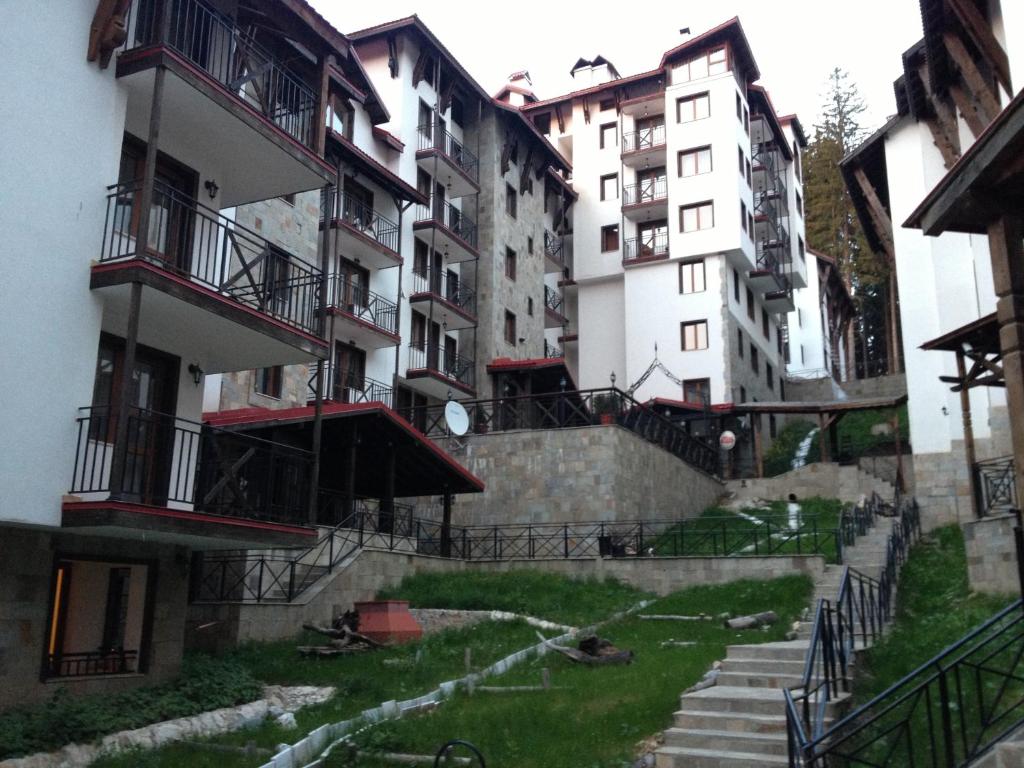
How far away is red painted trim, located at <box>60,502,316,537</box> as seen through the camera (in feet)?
34.5

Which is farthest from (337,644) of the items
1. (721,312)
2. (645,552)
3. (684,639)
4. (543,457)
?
(721,312)

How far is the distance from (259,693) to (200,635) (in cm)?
331

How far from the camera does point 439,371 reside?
34.0m

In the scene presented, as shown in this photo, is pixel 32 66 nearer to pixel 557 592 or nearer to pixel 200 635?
pixel 200 635

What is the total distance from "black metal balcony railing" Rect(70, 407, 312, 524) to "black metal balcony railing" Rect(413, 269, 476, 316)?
19396mm

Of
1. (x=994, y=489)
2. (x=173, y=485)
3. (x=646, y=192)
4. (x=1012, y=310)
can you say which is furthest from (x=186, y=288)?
(x=646, y=192)

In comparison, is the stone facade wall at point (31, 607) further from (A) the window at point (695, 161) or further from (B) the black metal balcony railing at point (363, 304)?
(A) the window at point (695, 161)

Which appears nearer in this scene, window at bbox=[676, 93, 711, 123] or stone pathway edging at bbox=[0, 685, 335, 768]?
stone pathway edging at bbox=[0, 685, 335, 768]

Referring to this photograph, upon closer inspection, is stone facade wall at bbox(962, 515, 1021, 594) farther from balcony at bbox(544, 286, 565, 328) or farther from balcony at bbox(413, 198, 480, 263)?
balcony at bbox(544, 286, 565, 328)

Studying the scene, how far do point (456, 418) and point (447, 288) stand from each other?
932 cm

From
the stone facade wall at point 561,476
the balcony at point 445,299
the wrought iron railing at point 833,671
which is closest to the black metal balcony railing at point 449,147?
the balcony at point 445,299

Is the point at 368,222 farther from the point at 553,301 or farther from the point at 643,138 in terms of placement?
the point at 643,138

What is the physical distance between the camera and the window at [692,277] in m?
39.4

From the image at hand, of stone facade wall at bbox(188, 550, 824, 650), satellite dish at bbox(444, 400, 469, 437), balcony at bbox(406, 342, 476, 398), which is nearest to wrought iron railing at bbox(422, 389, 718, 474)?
satellite dish at bbox(444, 400, 469, 437)
